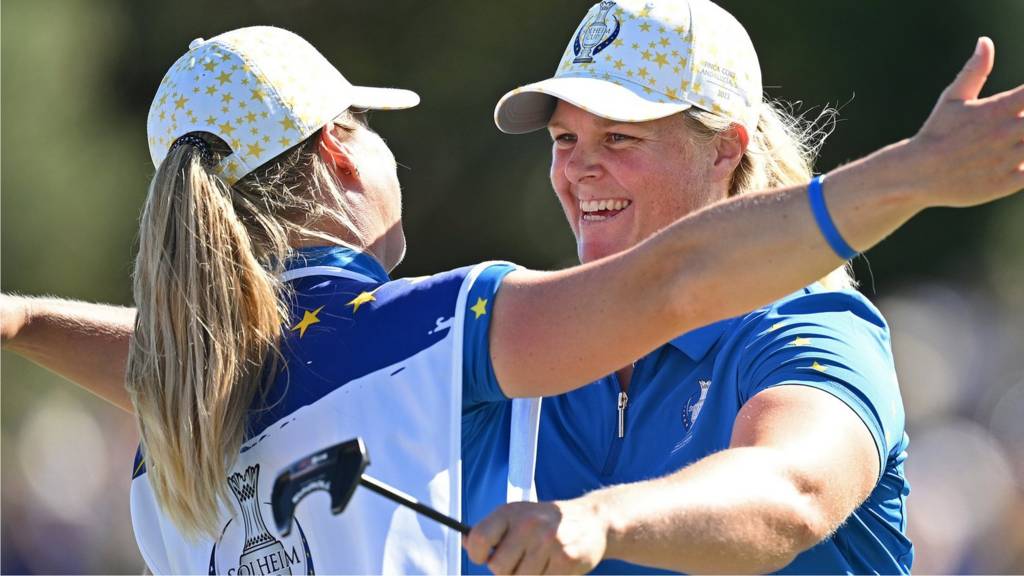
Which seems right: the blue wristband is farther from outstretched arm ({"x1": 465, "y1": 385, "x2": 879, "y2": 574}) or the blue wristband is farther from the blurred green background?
the blurred green background

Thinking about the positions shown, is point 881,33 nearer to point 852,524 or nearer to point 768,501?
point 852,524

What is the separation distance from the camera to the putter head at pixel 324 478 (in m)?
1.77

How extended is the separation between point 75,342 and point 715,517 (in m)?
1.67

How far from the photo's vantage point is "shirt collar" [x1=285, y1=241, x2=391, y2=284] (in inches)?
94.2

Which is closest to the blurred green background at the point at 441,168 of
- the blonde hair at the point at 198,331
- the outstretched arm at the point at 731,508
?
the outstretched arm at the point at 731,508

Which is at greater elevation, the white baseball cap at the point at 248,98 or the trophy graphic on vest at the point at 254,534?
the white baseball cap at the point at 248,98

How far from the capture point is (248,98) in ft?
8.18

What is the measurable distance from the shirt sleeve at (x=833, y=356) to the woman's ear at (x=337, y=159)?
32.4 inches

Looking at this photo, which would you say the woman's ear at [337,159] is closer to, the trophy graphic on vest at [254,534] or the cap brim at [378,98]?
the cap brim at [378,98]

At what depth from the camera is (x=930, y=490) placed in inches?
270

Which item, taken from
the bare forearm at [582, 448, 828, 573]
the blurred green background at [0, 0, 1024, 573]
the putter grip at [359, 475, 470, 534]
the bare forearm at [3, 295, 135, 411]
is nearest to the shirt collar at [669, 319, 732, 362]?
the bare forearm at [582, 448, 828, 573]

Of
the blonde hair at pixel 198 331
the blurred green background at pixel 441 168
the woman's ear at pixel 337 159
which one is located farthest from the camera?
the blurred green background at pixel 441 168

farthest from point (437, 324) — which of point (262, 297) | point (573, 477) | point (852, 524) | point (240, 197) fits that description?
point (852, 524)

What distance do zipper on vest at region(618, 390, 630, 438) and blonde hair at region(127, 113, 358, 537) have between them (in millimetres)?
788
